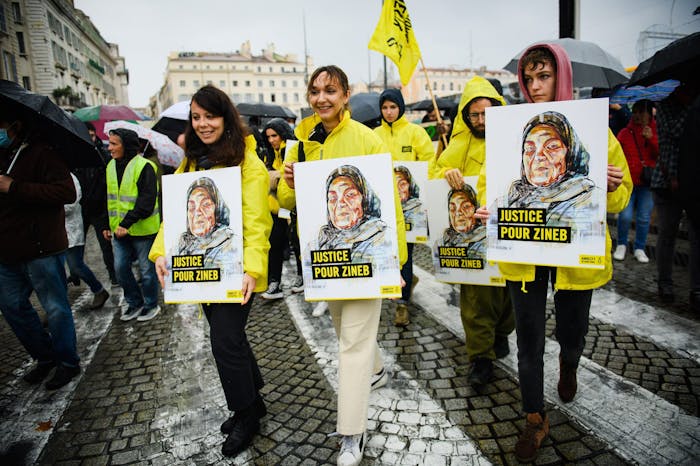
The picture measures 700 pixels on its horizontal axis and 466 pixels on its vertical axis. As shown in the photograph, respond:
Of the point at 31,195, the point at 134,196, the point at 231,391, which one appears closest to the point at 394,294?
the point at 231,391

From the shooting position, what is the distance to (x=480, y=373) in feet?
10.1

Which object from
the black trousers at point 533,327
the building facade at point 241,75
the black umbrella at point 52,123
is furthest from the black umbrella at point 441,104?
the building facade at point 241,75

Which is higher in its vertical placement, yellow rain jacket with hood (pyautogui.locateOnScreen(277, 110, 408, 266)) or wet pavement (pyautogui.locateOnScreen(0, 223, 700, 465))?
yellow rain jacket with hood (pyautogui.locateOnScreen(277, 110, 408, 266))

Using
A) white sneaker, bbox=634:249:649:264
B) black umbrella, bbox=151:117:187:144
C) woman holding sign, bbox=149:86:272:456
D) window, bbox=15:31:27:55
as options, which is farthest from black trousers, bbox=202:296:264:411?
window, bbox=15:31:27:55

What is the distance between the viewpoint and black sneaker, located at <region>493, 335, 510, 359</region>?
3.49m

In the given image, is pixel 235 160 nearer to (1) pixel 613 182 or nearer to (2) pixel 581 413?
(1) pixel 613 182

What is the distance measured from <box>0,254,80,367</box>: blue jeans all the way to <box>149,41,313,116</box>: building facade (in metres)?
103

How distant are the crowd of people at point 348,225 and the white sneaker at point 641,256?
1.46 meters

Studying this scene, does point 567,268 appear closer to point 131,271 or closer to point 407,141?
point 407,141

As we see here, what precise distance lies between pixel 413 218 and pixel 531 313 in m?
2.03

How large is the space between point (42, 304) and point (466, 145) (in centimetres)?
386

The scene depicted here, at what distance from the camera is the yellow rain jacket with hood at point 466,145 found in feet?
9.96

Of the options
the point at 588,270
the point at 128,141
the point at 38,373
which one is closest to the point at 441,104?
the point at 128,141

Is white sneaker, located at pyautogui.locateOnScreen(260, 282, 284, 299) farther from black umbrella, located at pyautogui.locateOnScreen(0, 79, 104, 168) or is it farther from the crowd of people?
black umbrella, located at pyautogui.locateOnScreen(0, 79, 104, 168)
